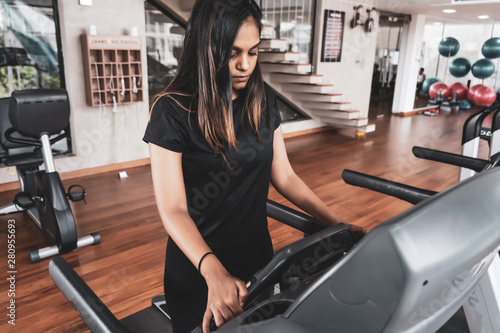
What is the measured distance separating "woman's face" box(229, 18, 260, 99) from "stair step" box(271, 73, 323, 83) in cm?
533

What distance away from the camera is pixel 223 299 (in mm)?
736

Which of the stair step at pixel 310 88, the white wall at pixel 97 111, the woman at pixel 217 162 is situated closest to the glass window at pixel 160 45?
the white wall at pixel 97 111

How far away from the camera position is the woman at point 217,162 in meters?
0.88

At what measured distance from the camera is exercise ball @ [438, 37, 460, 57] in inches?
397

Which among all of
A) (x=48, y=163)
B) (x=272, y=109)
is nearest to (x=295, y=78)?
(x=48, y=163)

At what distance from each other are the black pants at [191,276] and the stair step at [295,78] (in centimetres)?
522

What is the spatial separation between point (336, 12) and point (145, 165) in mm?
4159

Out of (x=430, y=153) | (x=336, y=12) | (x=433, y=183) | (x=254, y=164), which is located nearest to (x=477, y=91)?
(x=336, y=12)

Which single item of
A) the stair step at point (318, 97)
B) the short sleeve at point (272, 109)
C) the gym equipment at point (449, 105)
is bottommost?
the gym equipment at point (449, 105)

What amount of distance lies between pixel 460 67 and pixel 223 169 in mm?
10982

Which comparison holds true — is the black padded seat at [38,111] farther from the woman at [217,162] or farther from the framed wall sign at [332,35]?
the framed wall sign at [332,35]

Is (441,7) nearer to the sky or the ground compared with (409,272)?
nearer to the sky

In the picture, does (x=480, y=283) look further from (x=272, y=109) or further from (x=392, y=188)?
(x=272, y=109)

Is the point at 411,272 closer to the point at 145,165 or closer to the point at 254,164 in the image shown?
the point at 254,164
